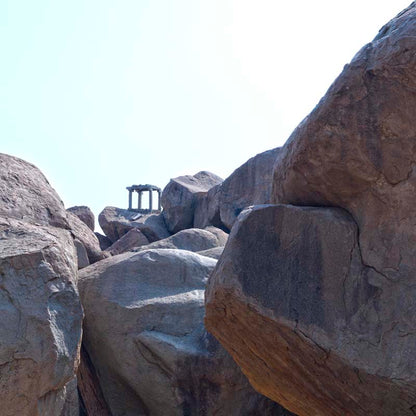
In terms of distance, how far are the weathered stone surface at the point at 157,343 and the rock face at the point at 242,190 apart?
5563 millimetres

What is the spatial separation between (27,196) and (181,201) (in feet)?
32.7

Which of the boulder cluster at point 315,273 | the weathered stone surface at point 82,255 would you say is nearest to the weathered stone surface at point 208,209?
the weathered stone surface at point 82,255

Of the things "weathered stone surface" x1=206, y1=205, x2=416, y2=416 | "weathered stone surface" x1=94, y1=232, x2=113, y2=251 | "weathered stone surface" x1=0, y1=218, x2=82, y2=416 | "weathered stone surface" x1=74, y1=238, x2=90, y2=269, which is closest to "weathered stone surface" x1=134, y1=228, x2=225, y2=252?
"weathered stone surface" x1=74, y1=238, x2=90, y2=269

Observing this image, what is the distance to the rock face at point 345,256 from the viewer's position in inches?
103

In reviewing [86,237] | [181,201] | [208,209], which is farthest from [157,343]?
[181,201]

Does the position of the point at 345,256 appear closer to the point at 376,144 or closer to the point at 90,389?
the point at 376,144

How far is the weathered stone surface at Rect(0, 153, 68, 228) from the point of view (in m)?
4.21

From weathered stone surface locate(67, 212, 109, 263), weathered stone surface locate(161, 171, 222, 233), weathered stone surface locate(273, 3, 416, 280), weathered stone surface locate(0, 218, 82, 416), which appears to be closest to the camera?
weathered stone surface locate(273, 3, 416, 280)

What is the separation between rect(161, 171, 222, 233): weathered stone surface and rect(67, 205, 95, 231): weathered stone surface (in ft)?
5.63

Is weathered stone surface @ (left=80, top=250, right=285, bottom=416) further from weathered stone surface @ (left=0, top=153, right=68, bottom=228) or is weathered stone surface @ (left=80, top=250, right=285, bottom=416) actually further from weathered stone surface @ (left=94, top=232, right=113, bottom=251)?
weathered stone surface @ (left=94, top=232, right=113, bottom=251)

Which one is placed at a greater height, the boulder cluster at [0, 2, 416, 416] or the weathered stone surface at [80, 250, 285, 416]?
the boulder cluster at [0, 2, 416, 416]

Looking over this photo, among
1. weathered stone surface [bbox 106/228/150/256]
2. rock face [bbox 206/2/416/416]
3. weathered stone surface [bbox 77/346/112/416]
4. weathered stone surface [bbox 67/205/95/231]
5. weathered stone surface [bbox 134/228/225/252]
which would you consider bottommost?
weathered stone surface [bbox 77/346/112/416]

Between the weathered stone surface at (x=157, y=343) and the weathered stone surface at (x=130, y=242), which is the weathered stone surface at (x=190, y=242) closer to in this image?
the weathered stone surface at (x=157, y=343)

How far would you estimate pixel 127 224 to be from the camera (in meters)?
15.1
